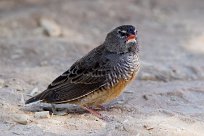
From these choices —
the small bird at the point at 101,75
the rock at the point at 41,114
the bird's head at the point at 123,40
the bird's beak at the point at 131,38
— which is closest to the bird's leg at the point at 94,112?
the small bird at the point at 101,75

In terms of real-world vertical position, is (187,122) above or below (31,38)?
below

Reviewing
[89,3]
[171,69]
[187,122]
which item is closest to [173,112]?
[187,122]

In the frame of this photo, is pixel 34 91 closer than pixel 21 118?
No

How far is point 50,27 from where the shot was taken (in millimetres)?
11477

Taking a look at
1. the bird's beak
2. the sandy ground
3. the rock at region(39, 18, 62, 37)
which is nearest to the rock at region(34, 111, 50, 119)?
the sandy ground

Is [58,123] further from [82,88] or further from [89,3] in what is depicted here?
[89,3]

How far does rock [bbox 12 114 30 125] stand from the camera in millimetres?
6824

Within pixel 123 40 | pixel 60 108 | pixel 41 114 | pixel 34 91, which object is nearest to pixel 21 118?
pixel 41 114

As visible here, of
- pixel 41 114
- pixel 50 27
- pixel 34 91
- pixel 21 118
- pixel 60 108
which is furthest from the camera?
pixel 50 27

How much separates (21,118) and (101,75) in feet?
3.60

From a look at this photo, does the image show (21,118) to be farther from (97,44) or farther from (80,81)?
(97,44)

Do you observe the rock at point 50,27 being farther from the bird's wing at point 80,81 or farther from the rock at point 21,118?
the rock at point 21,118

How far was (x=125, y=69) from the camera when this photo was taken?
23.9ft

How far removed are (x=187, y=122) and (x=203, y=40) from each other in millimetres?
4501
